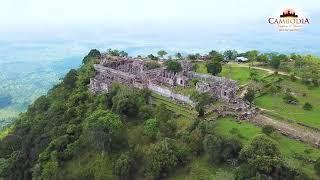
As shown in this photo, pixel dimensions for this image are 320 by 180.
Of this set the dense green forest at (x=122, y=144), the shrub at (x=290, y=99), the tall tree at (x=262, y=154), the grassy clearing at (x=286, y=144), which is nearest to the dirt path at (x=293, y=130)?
the grassy clearing at (x=286, y=144)

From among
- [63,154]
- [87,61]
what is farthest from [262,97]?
[87,61]

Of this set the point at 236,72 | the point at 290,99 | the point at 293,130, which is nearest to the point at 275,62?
the point at 236,72

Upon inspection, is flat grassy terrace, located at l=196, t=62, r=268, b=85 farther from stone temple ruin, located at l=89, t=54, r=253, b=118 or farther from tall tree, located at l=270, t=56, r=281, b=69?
tall tree, located at l=270, t=56, r=281, b=69

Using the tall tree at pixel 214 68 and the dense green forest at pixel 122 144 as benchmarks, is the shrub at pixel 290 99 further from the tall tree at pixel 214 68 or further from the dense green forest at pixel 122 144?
the tall tree at pixel 214 68

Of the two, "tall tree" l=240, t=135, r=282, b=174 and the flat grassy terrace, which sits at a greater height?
the flat grassy terrace

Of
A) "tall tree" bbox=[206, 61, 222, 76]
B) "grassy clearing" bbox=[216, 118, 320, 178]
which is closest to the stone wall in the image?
"grassy clearing" bbox=[216, 118, 320, 178]

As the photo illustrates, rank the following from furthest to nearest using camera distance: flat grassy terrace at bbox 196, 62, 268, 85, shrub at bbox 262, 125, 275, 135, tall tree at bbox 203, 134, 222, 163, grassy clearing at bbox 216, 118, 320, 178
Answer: flat grassy terrace at bbox 196, 62, 268, 85 < shrub at bbox 262, 125, 275, 135 < tall tree at bbox 203, 134, 222, 163 < grassy clearing at bbox 216, 118, 320, 178
